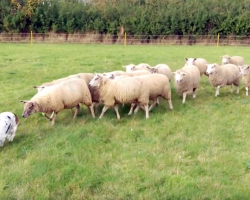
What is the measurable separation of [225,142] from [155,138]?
1330 millimetres

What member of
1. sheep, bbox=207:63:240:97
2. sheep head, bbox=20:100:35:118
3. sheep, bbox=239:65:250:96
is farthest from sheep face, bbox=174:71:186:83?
sheep head, bbox=20:100:35:118

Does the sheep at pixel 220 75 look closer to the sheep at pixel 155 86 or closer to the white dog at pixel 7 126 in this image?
the sheep at pixel 155 86

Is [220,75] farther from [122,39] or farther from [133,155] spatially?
[122,39]

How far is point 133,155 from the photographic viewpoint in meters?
5.89

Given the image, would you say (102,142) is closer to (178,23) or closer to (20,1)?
(178,23)

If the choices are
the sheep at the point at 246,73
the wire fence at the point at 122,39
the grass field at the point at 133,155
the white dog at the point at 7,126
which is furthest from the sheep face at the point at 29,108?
the wire fence at the point at 122,39

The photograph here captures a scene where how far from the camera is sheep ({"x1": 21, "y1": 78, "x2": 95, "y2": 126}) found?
725cm

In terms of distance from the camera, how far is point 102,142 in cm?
648

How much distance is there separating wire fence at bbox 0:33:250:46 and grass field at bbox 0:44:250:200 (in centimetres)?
2392

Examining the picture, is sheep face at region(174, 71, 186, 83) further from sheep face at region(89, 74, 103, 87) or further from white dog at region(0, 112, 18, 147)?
white dog at region(0, 112, 18, 147)

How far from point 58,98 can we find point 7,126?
1437 mm

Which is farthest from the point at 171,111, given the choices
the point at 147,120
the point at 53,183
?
the point at 53,183

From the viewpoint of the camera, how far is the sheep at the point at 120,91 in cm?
785

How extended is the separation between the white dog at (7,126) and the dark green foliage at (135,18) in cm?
2810
